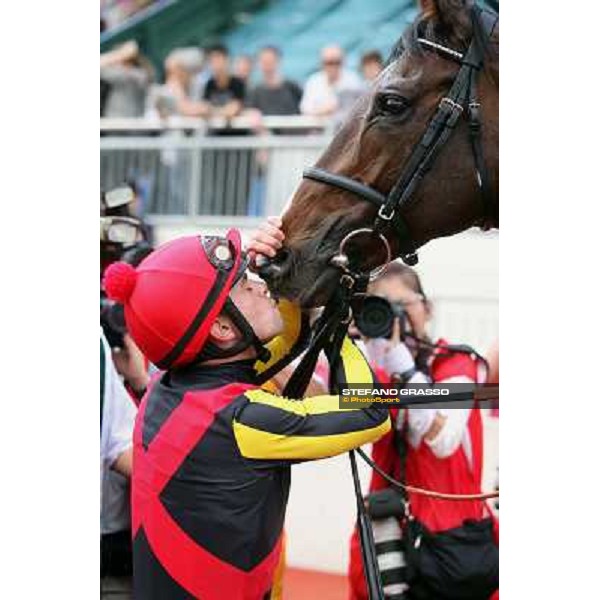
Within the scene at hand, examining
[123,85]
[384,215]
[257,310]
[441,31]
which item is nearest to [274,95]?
[123,85]

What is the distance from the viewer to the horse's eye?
2.79 m

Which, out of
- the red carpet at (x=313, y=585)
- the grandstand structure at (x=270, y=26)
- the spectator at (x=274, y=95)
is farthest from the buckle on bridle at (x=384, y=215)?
the grandstand structure at (x=270, y=26)

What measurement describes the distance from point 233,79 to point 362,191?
6256mm

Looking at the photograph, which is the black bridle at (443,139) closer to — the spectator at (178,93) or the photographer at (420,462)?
the photographer at (420,462)

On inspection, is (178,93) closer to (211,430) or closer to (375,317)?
(375,317)

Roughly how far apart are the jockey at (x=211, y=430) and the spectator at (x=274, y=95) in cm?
588

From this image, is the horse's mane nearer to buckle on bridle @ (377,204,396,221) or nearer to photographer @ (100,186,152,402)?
buckle on bridle @ (377,204,396,221)

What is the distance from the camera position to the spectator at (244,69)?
9020 mm

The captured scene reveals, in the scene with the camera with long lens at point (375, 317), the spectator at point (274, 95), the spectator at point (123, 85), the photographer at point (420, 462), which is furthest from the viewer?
the spectator at point (123, 85)

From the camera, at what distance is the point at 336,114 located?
7.85 meters

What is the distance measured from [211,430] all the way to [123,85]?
6990 mm

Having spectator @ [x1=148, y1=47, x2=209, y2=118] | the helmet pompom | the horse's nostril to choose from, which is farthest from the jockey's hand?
spectator @ [x1=148, y1=47, x2=209, y2=118]
